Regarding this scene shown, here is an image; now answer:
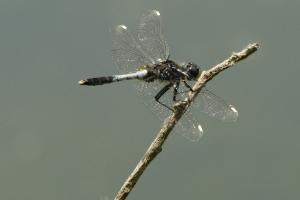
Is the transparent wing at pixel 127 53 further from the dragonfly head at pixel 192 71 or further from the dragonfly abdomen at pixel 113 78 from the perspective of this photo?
the dragonfly head at pixel 192 71

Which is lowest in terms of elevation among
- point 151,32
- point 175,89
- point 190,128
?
point 190,128

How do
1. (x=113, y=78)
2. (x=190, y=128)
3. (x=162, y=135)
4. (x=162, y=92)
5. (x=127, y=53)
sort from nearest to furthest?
(x=162, y=135) < (x=190, y=128) < (x=162, y=92) < (x=113, y=78) < (x=127, y=53)

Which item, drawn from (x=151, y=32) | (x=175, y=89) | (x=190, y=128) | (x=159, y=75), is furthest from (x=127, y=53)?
(x=190, y=128)

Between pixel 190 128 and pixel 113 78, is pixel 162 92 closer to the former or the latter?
pixel 190 128

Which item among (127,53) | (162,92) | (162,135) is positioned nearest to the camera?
(162,135)

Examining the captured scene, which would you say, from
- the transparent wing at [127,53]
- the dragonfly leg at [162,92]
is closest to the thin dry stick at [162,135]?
the dragonfly leg at [162,92]

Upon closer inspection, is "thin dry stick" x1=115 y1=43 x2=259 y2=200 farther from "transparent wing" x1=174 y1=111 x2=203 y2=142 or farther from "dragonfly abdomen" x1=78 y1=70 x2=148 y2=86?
"dragonfly abdomen" x1=78 y1=70 x2=148 y2=86

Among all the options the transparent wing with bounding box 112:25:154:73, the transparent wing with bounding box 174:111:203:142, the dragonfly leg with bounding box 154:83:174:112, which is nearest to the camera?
the transparent wing with bounding box 174:111:203:142

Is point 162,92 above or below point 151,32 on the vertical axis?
below

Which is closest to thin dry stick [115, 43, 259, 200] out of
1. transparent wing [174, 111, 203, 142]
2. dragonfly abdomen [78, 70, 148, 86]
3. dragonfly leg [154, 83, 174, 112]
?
transparent wing [174, 111, 203, 142]
